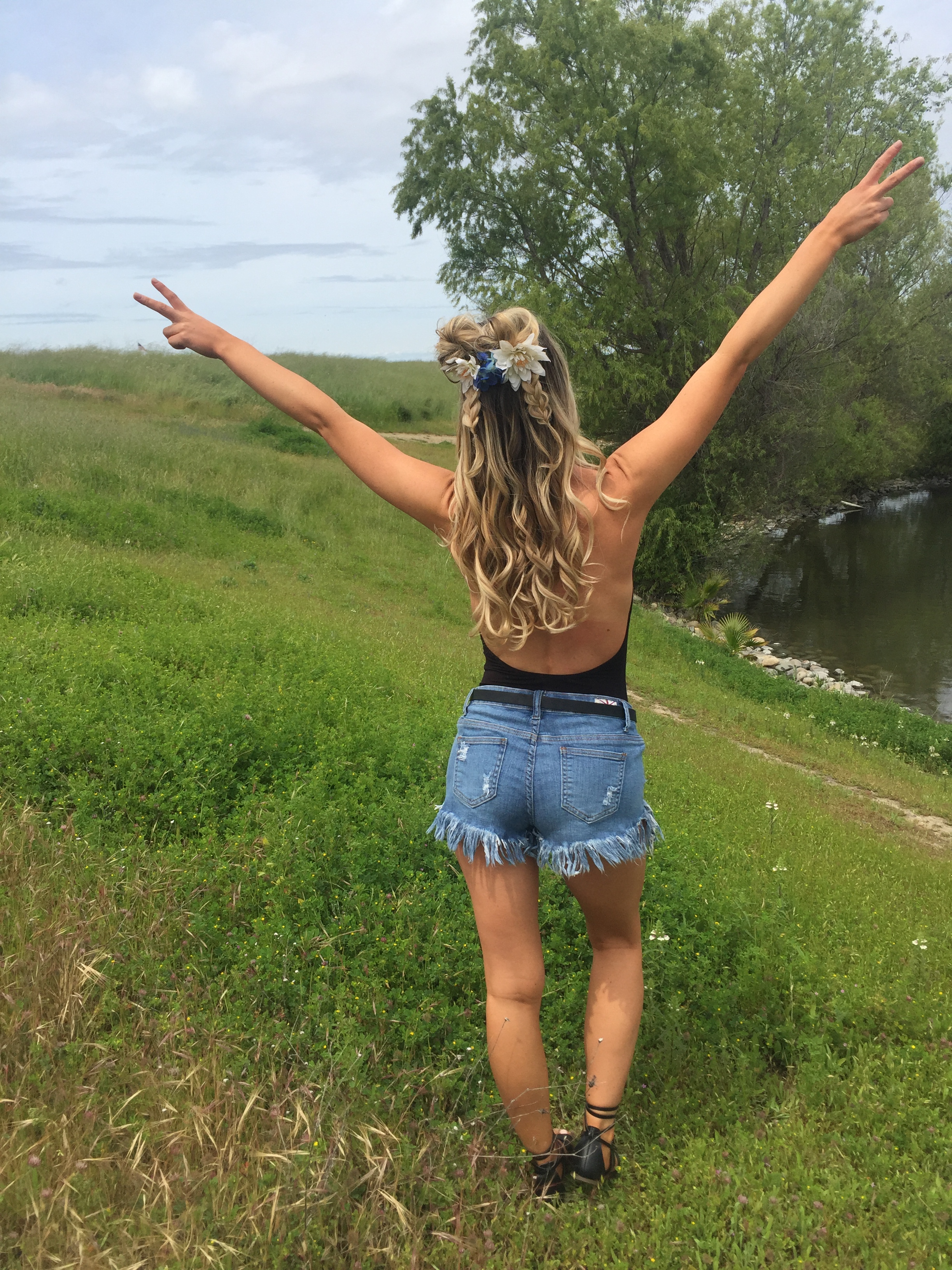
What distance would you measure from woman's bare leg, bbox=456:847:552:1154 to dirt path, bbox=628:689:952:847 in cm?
554

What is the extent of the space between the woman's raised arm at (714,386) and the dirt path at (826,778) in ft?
18.5

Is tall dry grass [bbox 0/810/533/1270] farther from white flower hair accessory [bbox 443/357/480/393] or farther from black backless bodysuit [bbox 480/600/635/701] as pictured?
white flower hair accessory [bbox 443/357/480/393]

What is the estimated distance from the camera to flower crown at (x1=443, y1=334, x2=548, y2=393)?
2.36m

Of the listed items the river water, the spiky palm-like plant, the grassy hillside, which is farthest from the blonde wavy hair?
the grassy hillside

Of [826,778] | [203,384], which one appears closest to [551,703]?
[826,778]

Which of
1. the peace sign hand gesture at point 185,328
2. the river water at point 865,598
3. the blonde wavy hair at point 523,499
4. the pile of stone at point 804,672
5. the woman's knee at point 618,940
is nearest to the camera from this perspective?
the blonde wavy hair at point 523,499

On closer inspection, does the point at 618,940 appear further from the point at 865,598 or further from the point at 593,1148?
the point at 865,598

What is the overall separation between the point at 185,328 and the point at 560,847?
2.12m

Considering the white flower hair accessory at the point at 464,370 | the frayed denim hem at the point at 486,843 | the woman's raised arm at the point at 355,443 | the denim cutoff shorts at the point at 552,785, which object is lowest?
the frayed denim hem at the point at 486,843

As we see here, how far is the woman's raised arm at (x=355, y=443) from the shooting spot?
2.62 metres

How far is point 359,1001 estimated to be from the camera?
11.2 ft

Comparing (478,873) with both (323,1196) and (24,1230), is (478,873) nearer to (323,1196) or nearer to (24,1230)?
(323,1196)

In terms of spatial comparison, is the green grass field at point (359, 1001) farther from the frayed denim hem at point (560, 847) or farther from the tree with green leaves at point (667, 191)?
the tree with green leaves at point (667, 191)

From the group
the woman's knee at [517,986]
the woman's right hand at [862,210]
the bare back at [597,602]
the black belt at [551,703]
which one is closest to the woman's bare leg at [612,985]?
the woman's knee at [517,986]
